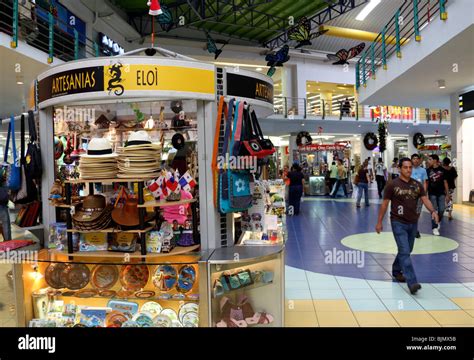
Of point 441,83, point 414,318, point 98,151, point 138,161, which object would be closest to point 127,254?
point 138,161

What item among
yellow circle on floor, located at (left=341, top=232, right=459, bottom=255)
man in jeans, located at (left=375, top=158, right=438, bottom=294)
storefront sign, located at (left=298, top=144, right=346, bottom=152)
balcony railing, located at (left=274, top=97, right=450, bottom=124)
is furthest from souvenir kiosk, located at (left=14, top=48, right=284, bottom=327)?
balcony railing, located at (left=274, top=97, right=450, bottom=124)

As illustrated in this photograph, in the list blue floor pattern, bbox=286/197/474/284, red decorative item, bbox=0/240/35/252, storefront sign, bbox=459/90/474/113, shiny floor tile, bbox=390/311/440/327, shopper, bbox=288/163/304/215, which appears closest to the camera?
red decorative item, bbox=0/240/35/252

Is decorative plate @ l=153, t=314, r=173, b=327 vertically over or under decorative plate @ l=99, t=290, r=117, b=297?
under

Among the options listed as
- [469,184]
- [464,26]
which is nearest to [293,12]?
[469,184]

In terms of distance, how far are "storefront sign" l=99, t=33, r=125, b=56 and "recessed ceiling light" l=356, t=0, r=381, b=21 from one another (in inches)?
391

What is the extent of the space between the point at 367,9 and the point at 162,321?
642 inches

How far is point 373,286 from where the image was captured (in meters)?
4.95

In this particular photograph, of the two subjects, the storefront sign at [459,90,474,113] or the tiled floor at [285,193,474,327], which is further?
the storefront sign at [459,90,474,113]

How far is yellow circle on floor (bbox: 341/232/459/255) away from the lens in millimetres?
6700

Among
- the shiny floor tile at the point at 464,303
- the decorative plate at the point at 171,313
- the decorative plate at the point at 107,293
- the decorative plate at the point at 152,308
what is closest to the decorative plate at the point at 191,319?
the decorative plate at the point at 171,313

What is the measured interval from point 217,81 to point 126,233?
5.27 ft

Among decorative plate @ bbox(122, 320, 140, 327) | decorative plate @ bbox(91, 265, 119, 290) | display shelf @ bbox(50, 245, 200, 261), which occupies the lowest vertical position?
decorative plate @ bbox(122, 320, 140, 327)

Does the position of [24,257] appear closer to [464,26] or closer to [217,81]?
[217,81]

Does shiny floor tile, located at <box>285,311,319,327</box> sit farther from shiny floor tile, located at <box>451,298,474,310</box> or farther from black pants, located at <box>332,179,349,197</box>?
black pants, located at <box>332,179,349,197</box>
